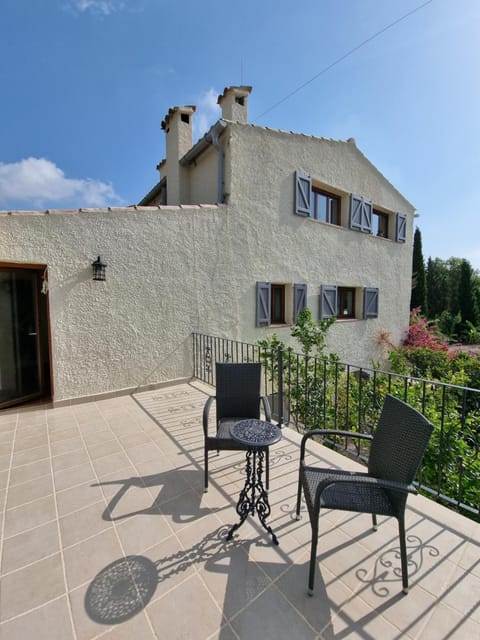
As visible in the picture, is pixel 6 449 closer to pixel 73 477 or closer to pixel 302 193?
pixel 73 477

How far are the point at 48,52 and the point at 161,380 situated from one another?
250 inches

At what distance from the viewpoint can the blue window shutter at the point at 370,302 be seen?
9242 mm

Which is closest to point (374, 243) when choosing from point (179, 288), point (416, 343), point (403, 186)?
point (403, 186)

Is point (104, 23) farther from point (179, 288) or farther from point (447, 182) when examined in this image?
point (447, 182)

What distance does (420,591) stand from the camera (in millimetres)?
1559

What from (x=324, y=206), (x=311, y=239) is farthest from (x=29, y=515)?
(x=324, y=206)

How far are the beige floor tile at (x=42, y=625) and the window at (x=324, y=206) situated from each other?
332 inches

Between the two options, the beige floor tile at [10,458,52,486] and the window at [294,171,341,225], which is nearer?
the beige floor tile at [10,458,52,486]

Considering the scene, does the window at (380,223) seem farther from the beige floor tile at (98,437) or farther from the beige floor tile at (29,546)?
the beige floor tile at (29,546)

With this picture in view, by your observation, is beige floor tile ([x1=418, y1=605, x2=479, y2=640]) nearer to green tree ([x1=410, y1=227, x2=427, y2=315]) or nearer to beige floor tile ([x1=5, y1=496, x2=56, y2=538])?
beige floor tile ([x1=5, y1=496, x2=56, y2=538])

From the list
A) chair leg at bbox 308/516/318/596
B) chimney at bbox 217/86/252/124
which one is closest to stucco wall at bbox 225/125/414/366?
chimney at bbox 217/86/252/124

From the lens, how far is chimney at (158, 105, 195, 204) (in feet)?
25.2

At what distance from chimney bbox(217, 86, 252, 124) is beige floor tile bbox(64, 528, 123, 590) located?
797 cm

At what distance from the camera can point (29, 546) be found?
1.89 m
